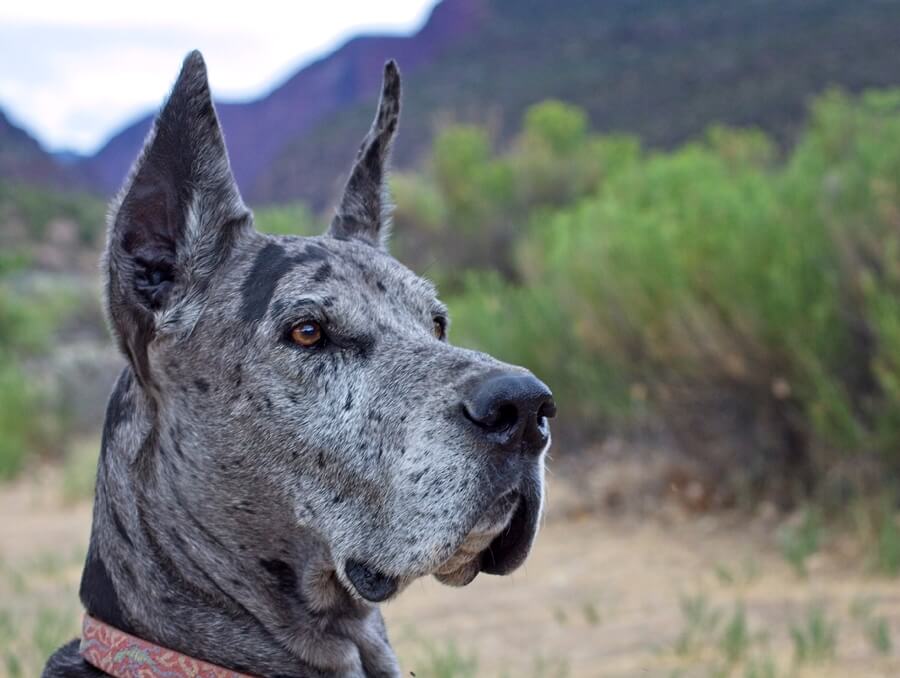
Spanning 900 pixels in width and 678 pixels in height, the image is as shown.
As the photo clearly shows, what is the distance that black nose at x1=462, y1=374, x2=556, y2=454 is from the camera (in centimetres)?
258

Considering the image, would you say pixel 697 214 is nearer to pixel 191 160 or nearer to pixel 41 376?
pixel 191 160

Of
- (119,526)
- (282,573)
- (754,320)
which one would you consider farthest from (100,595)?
(754,320)

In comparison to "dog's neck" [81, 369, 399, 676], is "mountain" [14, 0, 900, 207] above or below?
below

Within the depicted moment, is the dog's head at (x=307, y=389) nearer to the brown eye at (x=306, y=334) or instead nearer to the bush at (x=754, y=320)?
the brown eye at (x=306, y=334)

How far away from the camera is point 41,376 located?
1642 cm

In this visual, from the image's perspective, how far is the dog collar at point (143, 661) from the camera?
2.78 metres

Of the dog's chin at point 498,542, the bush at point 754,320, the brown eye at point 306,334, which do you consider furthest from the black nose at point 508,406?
the bush at point 754,320

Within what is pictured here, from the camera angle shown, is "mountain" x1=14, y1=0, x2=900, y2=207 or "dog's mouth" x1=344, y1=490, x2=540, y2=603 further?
"mountain" x1=14, y1=0, x2=900, y2=207

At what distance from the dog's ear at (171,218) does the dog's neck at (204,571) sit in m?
0.25

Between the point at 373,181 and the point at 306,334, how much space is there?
1.03m

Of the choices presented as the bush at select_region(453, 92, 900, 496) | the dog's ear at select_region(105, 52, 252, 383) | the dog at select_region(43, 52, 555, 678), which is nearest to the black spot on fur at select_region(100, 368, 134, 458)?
the dog at select_region(43, 52, 555, 678)

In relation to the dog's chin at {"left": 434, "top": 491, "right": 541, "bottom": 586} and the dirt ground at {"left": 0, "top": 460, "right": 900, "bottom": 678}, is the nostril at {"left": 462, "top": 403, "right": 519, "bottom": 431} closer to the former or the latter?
the dog's chin at {"left": 434, "top": 491, "right": 541, "bottom": 586}

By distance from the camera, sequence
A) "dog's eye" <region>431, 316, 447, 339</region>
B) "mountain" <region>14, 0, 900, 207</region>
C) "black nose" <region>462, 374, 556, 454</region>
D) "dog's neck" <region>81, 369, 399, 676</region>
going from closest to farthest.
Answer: "black nose" <region>462, 374, 556, 454</region> < "dog's neck" <region>81, 369, 399, 676</region> < "dog's eye" <region>431, 316, 447, 339</region> < "mountain" <region>14, 0, 900, 207</region>

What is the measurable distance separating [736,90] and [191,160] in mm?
26817
